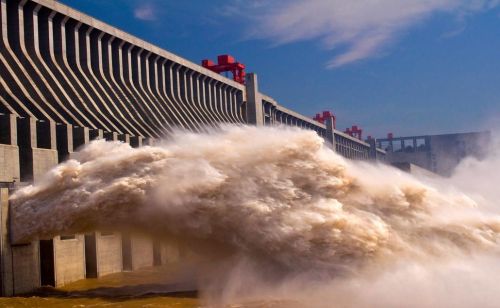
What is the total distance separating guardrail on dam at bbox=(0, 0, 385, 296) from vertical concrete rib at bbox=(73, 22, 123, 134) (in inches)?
3.5

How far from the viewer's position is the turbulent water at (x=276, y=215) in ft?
85.2

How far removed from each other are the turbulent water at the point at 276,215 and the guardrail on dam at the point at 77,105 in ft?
9.49

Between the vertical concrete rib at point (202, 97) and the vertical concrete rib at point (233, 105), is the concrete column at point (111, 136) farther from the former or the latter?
the vertical concrete rib at point (233, 105)

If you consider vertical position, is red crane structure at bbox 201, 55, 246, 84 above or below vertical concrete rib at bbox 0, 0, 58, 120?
above

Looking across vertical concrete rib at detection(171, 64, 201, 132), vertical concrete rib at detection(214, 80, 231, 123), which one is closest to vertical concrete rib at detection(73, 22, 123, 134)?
vertical concrete rib at detection(171, 64, 201, 132)

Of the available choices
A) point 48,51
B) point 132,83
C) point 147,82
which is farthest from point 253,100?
point 48,51

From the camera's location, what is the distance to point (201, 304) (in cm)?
2464

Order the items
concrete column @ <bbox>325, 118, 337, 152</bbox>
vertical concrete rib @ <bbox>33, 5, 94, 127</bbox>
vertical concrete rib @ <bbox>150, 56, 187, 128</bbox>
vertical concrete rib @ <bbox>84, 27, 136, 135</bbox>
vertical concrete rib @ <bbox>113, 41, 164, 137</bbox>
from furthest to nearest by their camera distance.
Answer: concrete column @ <bbox>325, 118, 337, 152</bbox> < vertical concrete rib @ <bbox>150, 56, 187, 128</bbox> < vertical concrete rib @ <bbox>113, 41, 164, 137</bbox> < vertical concrete rib @ <bbox>84, 27, 136, 135</bbox> < vertical concrete rib @ <bbox>33, 5, 94, 127</bbox>

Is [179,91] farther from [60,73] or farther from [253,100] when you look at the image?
[60,73]

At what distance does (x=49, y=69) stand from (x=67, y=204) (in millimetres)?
21211

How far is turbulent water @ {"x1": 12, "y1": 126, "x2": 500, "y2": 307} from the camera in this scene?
26.0 meters

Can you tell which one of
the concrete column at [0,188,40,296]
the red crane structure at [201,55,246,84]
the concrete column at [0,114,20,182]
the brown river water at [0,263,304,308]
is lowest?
the brown river water at [0,263,304,308]

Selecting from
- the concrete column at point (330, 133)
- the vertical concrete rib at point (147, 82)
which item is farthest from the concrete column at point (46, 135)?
the concrete column at point (330, 133)

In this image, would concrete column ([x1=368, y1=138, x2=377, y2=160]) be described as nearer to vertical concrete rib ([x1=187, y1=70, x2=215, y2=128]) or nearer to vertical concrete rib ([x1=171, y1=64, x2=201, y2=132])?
vertical concrete rib ([x1=187, y1=70, x2=215, y2=128])
